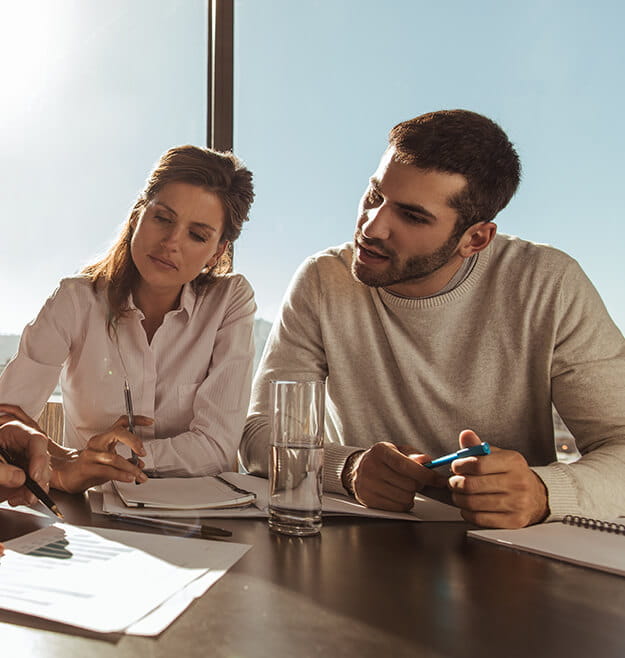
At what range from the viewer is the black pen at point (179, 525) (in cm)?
81

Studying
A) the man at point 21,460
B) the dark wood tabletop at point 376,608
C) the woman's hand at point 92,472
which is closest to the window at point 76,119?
the man at point 21,460

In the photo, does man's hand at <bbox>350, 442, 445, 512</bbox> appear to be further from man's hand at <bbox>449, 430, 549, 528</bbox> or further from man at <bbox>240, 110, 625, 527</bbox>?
man at <bbox>240, 110, 625, 527</bbox>

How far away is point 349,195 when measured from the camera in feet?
12.1

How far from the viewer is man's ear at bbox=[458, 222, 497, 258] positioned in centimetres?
152

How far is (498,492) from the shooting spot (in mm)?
929

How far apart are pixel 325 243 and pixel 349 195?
12.3 inches

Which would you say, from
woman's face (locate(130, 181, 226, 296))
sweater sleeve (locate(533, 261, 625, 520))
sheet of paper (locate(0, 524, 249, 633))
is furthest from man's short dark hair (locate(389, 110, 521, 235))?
sheet of paper (locate(0, 524, 249, 633))

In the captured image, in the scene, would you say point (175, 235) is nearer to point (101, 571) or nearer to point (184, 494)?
point (184, 494)

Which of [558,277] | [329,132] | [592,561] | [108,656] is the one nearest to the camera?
[108,656]

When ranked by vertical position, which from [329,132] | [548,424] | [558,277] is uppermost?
[329,132]

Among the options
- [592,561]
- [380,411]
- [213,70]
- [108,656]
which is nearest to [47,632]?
[108,656]

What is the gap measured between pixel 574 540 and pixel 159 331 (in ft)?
3.37

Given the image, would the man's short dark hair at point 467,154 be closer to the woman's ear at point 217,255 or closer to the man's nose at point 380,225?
the man's nose at point 380,225

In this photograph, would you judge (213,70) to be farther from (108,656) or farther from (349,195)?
(108,656)
